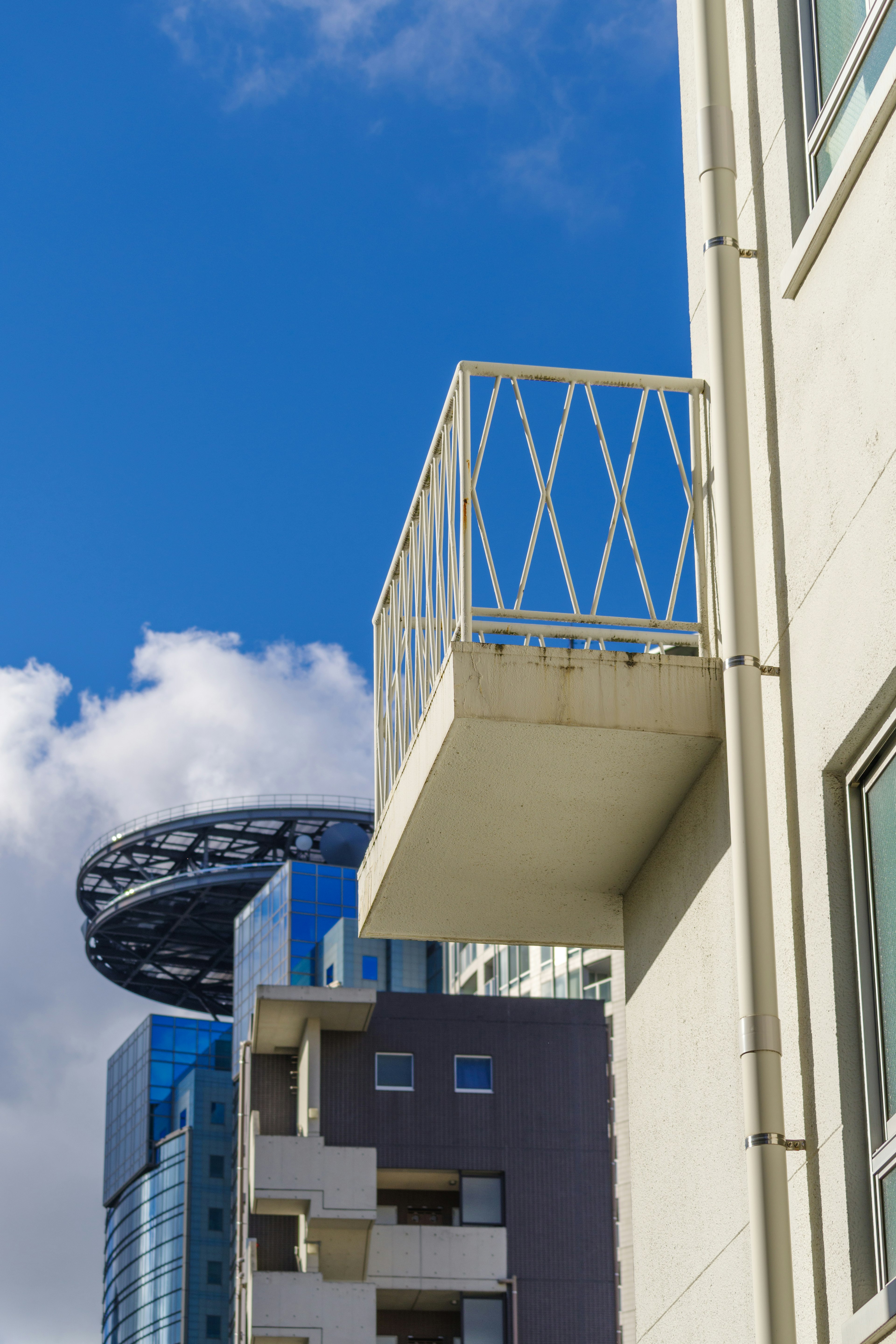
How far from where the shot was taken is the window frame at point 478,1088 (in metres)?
64.4

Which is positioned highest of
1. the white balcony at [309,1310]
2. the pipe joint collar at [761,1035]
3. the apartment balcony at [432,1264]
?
the apartment balcony at [432,1264]

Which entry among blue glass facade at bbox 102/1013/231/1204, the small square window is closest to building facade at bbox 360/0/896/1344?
the small square window

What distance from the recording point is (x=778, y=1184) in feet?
18.8

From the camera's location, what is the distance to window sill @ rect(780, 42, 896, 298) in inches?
217

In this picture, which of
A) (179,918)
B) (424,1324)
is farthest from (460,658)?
(179,918)

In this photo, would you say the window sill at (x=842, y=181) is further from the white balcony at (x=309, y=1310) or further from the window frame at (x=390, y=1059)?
the window frame at (x=390, y=1059)

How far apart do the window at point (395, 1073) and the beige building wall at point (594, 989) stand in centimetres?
541

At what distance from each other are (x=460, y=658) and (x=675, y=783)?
1.05 m

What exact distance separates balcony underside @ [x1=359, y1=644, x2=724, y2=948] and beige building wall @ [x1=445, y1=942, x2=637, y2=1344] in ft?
146

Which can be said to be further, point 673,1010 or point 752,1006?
point 673,1010

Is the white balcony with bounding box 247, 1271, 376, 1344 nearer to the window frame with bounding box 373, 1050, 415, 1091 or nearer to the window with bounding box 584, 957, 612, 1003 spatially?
the window frame with bounding box 373, 1050, 415, 1091

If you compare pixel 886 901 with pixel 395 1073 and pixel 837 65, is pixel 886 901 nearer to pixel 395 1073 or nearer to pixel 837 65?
pixel 837 65

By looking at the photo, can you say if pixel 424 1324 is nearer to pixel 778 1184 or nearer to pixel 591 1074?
pixel 591 1074

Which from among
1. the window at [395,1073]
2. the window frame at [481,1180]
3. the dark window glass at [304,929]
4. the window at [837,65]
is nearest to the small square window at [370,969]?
the dark window glass at [304,929]
